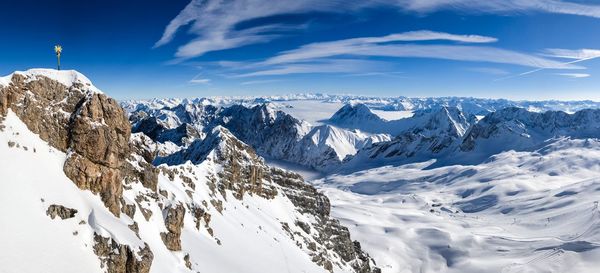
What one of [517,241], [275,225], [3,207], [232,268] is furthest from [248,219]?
[517,241]

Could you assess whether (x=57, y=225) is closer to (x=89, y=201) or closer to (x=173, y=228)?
(x=89, y=201)

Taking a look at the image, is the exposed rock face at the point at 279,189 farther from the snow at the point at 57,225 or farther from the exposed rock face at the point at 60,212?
the exposed rock face at the point at 60,212

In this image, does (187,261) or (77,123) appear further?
(187,261)

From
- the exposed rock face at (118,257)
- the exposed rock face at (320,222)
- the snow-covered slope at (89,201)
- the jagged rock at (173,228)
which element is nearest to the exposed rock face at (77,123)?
the snow-covered slope at (89,201)

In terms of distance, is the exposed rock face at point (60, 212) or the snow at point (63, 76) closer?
the exposed rock face at point (60, 212)

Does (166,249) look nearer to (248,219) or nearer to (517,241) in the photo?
(248,219)

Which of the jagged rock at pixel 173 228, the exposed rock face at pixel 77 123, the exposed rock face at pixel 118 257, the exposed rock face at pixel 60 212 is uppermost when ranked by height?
the exposed rock face at pixel 77 123

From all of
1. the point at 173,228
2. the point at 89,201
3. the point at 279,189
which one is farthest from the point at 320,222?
the point at 89,201
